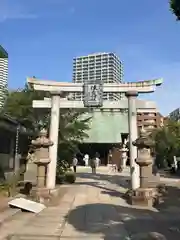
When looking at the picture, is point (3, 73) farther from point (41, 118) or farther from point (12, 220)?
point (12, 220)

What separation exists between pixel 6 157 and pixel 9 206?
33.5ft

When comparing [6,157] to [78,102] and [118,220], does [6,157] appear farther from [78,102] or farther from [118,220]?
[118,220]

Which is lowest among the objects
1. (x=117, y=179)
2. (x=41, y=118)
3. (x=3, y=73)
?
(x=117, y=179)

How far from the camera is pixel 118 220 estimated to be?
11023 millimetres

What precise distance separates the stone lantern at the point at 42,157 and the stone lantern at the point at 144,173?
12.1 feet

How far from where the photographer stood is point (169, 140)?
4206 centimetres

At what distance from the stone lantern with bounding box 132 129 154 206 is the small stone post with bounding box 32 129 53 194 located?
3680 mm

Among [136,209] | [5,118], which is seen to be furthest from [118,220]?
[5,118]

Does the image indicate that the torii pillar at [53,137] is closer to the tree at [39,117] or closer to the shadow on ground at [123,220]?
the shadow on ground at [123,220]

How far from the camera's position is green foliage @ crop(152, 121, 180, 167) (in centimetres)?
3950

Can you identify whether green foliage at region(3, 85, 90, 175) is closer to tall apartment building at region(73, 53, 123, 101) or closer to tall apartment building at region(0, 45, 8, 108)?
tall apartment building at region(0, 45, 8, 108)

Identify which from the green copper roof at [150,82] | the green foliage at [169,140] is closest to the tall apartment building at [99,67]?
the green foliage at [169,140]

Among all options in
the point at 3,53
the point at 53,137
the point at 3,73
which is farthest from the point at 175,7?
the point at 3,73

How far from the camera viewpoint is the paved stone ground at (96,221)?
8.82m
